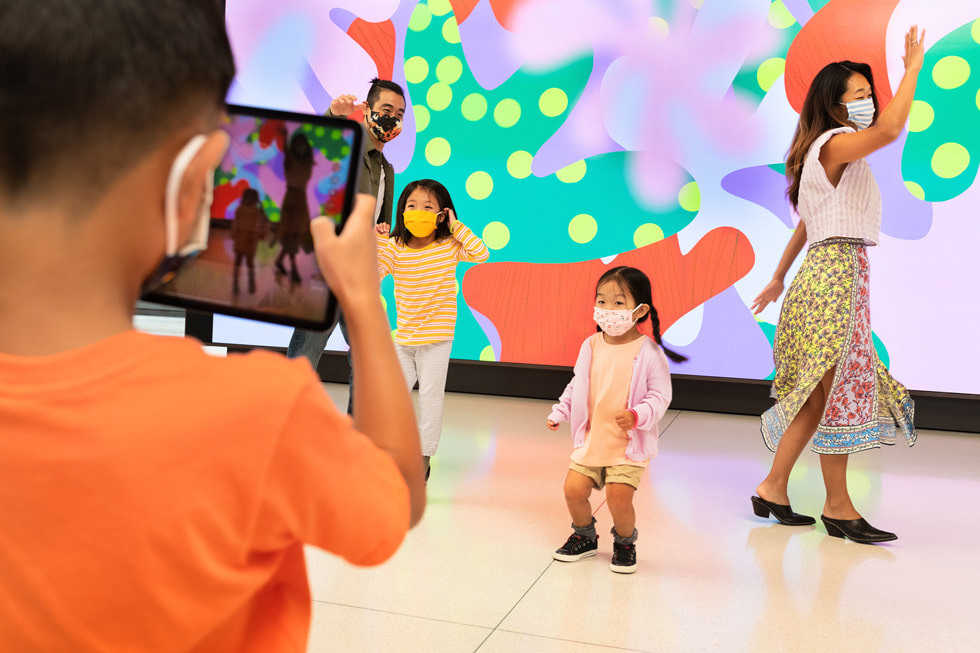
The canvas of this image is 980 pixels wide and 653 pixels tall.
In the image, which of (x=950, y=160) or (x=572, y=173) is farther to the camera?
(x=572, y=173)

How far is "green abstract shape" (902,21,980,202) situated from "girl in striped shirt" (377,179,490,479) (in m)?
2.55

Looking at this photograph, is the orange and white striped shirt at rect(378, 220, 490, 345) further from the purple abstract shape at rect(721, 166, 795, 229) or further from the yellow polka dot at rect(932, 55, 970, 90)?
the yellow polka dot at rect(932, 55, 970, 90)

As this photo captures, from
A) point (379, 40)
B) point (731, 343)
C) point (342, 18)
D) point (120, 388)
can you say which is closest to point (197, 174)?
point (120, 388)

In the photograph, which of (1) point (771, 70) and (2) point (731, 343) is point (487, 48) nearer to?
(1) point (771, 70)

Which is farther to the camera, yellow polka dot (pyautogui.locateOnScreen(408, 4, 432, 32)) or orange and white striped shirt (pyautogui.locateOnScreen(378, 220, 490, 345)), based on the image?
yellow polka dot (pyautogui.locateOnScreen(408, 4, 432, 32))

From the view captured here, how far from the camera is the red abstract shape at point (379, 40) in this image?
5.14 metres

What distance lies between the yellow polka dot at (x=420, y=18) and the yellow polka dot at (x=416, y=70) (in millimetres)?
179

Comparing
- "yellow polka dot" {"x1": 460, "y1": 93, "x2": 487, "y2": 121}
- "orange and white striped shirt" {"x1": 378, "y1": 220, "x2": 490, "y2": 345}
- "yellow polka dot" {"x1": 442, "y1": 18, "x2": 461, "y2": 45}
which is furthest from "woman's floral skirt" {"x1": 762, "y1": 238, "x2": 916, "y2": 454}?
"yellow polka dot" {"x1": 442, "y1": 18, "x2": 461, "y2": 45}

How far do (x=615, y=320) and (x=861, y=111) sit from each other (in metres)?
1.06

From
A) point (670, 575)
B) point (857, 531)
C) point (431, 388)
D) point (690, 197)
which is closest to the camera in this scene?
point (670, 575)

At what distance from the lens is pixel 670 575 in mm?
2273

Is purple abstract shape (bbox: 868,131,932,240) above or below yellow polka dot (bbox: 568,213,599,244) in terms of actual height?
above

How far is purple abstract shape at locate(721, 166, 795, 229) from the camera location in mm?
4547

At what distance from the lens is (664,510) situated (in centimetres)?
286
